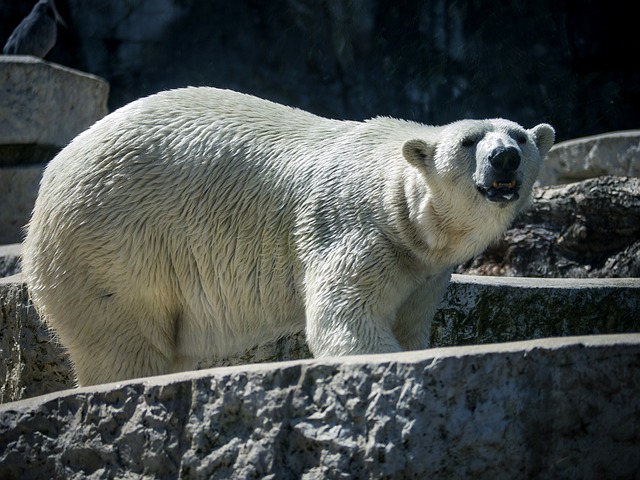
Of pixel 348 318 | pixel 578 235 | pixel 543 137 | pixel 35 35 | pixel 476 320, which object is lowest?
pixel 476 320

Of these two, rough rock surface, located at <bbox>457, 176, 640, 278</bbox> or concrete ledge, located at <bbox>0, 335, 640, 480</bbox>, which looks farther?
rough rock surface, located at <bbox>457, 176, 640, 278</bbox>

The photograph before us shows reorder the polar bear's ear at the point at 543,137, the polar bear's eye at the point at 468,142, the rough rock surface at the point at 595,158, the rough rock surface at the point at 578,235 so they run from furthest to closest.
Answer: the rough rock surface at the point at 595,158, the rough rock surface at the point at 578,235, the polar bear's ear at the point at 543,137, the polar bear's eye at the point at 468,142

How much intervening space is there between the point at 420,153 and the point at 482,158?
260 mm

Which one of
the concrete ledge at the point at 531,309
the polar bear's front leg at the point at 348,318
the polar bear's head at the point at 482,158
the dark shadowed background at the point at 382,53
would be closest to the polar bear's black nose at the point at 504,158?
the polar bear's head at the point at 482,158

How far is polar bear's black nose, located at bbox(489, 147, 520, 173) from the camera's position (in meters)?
3.51

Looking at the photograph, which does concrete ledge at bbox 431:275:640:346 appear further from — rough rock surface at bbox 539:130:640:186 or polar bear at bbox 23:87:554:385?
rough rock surface at bbox 539:130:640:186

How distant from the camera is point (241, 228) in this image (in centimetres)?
397

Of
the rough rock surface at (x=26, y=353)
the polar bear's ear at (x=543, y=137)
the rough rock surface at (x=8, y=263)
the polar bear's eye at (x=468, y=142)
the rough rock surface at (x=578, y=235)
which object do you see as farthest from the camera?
the rough rock surface at (x=8, y=263)

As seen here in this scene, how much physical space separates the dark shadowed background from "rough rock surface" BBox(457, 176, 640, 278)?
5.03 meters

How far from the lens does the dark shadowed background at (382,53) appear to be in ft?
→ 34.9

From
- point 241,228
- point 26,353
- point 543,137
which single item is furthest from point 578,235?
point 26,353

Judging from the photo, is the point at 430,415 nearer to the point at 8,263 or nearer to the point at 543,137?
the point at 543,137

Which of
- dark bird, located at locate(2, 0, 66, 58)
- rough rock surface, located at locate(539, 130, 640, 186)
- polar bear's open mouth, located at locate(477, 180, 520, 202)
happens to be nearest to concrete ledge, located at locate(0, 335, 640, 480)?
polar bear's open mouth, located at locate(477, 180, 520, 202)

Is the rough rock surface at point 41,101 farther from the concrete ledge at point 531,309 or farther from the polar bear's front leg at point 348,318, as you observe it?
the polar bear's front leg at point 348,318
